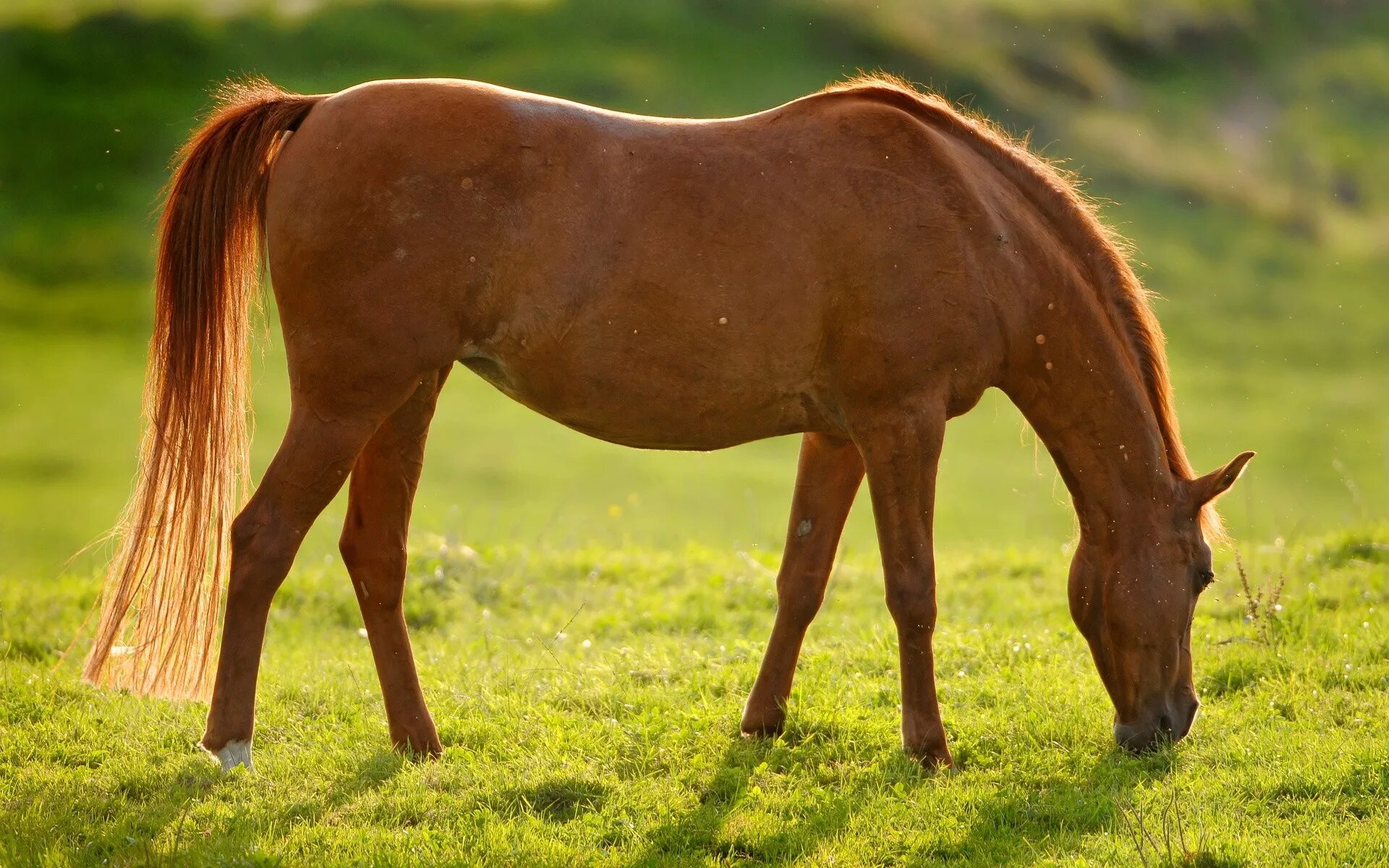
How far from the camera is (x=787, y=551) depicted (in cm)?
551

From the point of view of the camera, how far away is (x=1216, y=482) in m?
5.02

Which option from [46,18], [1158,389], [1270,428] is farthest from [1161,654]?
[46,18]

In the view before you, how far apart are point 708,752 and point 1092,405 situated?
2129mm

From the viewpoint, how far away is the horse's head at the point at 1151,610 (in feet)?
16.6

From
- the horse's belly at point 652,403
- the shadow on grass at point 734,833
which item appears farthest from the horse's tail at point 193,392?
the shadow on grass at point 734,833

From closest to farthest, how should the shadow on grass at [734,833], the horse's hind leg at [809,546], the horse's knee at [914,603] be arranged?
the shadow on grass at [734,833]
the horse's knee at [914,603]
the horse's hind leg at [809,546]

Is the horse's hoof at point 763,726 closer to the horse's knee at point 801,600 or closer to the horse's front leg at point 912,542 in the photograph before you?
the horse's knee at point 801,600

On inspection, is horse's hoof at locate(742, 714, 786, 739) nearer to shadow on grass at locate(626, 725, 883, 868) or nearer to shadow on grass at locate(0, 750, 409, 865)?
shadow on grass at locate(626, 725, 883, 868)

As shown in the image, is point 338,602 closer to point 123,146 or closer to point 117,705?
point 117,705

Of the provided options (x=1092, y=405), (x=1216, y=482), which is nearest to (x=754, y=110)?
(x=1092, y=405)

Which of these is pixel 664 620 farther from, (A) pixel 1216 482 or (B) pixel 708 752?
(A) pixel 1216 482

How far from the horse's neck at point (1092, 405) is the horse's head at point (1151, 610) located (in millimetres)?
96

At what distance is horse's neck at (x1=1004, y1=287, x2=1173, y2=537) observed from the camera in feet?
16.6

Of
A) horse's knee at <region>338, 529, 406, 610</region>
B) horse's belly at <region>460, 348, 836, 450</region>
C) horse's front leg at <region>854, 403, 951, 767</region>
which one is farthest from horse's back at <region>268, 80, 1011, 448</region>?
horse's knee at <region>338, 529, 406, 610</region>
